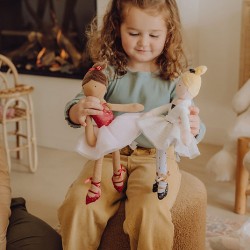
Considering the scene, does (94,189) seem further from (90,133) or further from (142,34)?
(142,34)

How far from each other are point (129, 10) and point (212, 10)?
1668 mm

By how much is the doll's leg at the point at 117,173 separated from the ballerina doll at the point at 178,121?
5.1 inches

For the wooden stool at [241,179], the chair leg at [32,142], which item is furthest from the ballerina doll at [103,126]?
the chair leg at [32,142]

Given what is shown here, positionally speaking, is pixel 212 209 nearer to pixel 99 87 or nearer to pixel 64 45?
pixel 99 87

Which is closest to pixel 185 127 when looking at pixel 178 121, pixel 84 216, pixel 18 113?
pixel 178 121

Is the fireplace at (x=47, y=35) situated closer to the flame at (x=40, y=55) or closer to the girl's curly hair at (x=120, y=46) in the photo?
the flame at (x=40, y=55)

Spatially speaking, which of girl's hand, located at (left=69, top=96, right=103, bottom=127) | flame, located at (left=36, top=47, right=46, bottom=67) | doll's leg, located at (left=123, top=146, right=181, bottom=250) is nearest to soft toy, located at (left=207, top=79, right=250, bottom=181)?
doll's leg, located at (left=123, top=146, right=181, bottom=250)

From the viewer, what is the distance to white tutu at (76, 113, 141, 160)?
3.83ft

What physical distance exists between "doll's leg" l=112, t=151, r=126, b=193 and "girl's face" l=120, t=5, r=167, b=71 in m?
0.29

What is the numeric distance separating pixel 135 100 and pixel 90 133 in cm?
25

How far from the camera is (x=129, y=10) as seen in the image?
128 centimetres

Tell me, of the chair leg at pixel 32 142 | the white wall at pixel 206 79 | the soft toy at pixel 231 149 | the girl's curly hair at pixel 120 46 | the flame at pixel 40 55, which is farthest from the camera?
the flame at pixel 40 55

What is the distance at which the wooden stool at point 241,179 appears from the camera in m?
2.10

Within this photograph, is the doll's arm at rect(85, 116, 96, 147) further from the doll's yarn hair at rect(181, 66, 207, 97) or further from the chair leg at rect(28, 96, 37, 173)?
the chair leg at rect(28, 96, 37, 173)
